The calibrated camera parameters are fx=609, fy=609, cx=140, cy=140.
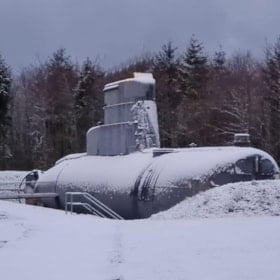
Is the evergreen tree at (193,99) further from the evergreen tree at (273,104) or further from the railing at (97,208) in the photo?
the railing at (97,208)

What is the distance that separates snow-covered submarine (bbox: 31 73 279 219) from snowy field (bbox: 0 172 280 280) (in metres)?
1.52

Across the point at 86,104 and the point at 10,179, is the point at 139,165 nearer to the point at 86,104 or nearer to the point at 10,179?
the point at 10,179

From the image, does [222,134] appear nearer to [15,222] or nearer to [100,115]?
[100,115]

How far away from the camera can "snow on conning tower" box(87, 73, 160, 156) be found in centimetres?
2388

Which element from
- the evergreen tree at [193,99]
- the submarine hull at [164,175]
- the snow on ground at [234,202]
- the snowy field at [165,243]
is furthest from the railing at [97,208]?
the evergreen tree at [193,99]

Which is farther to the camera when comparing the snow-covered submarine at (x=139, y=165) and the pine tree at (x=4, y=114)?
the pine tree at (x=4, y=114)

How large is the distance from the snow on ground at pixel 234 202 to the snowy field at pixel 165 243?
0.02 m

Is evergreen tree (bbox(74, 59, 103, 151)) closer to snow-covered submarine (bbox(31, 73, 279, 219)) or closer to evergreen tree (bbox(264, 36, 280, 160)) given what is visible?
evergreen tree (bbox(264, 36, 280, 160))

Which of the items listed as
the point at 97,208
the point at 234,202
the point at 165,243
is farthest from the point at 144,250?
the point at 97,208

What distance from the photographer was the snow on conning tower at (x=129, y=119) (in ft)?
78.3

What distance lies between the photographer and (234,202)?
1669cm

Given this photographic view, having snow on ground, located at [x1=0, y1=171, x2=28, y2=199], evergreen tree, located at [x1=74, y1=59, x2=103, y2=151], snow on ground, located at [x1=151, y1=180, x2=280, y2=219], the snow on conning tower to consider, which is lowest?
snow on ground, located at [x1=151, y1=180, x2=280, y2=219]

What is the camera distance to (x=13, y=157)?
221ft

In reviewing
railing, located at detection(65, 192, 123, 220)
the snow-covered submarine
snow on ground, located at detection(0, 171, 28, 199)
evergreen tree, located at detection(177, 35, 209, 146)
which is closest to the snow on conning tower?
the snow-covered submarine
